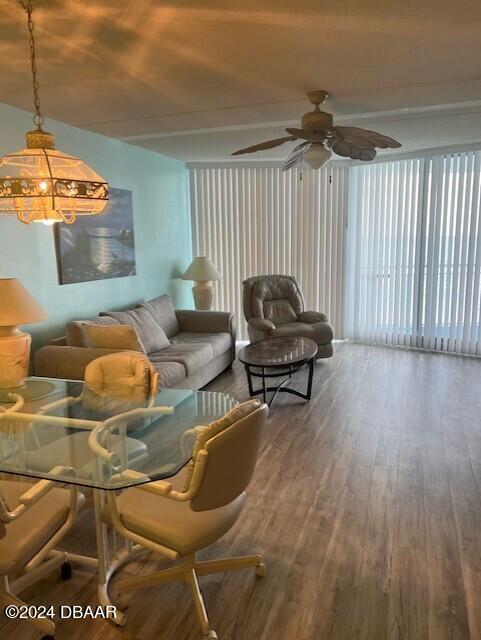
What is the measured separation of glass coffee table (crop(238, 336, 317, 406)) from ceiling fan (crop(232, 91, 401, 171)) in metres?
1.61

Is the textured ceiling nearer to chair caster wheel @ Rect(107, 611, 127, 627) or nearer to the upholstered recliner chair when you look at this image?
the upholstered recliner chair

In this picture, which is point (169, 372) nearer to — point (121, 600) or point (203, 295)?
point (121, 600)

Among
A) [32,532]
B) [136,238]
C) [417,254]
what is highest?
[136,238]

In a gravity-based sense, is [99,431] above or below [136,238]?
below

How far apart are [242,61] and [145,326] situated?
258 centimetres

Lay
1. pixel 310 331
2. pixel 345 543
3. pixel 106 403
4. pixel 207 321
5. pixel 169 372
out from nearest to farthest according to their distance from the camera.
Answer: pixel 345 543
pixel 106 403
pixel 169 372
pixel 310 331
pixel 207 321

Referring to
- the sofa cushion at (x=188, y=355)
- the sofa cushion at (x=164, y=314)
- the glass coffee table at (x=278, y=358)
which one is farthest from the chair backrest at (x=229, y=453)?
the sofa cushion at (x=164, y=314)

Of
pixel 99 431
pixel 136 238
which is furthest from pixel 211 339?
pixel 99 431

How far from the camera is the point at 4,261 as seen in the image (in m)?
3.51

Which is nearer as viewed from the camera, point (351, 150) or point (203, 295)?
point (351, 150)

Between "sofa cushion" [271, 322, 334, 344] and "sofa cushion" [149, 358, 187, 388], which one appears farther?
"sofa cushion" [271, 322, 334, 344]

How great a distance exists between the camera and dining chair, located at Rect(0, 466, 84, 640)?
1.69 m

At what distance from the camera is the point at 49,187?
2.01 metres

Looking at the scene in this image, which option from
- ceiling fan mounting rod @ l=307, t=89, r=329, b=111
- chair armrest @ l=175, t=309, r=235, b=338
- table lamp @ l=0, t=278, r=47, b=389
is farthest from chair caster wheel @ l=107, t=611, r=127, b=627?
chair armrest @ l=175, t=309, r=235, b=338
